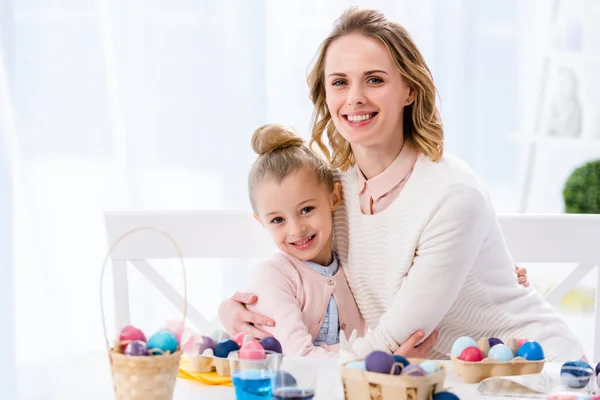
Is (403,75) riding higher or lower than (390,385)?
higher

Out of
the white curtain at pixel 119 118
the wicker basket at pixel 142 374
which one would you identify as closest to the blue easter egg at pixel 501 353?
the wicker basket at pixel 142 374

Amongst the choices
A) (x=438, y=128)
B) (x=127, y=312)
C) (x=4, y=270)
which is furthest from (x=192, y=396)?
(x=4, y=270)

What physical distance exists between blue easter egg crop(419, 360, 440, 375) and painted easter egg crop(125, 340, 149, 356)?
42 centimetres

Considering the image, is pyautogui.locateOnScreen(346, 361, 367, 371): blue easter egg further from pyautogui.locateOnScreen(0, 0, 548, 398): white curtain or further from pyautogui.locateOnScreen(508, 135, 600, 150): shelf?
pyautogui.locateOnScreen(508, 135, 600, 150): shelf

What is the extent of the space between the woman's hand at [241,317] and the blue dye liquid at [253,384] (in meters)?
0.54

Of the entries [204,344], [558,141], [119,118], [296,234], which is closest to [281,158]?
[296,234]

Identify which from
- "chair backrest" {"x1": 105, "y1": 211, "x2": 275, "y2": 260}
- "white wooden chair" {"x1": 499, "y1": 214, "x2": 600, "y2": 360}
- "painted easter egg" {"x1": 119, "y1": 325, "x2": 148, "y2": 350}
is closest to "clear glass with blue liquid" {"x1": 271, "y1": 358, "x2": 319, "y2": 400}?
"painted easter egg" {"x1": 119, "y1": 325, "x2": 148, "y2": 350}

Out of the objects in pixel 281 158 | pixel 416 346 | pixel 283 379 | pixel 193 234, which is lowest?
pixel 416 346

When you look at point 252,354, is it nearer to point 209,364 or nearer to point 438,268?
point 209,364

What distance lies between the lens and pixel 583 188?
3986 millimetres

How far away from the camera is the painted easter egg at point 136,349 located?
1.26 metres

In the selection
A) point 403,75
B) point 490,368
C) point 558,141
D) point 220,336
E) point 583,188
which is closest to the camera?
point 490,368

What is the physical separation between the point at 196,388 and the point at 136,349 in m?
0.22

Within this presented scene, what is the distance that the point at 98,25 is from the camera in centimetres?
312
